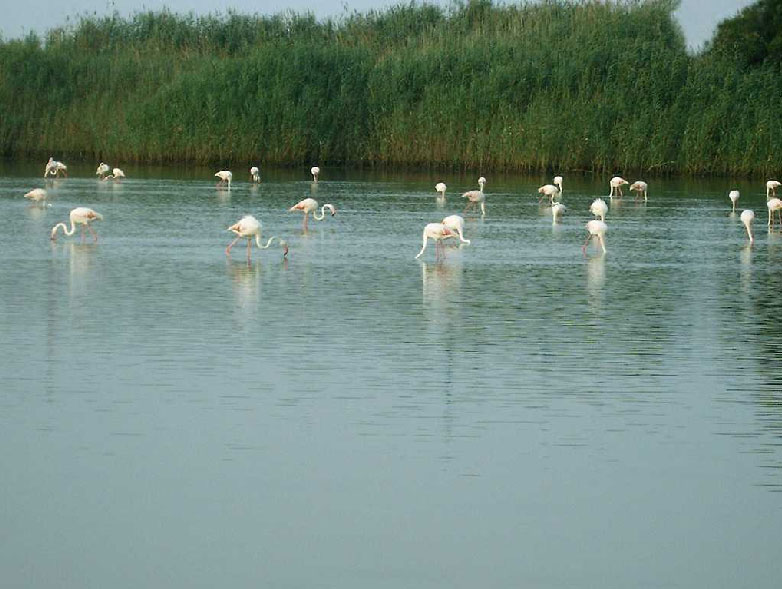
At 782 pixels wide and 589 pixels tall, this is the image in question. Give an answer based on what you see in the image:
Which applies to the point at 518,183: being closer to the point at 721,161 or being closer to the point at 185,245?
the point at 721,161

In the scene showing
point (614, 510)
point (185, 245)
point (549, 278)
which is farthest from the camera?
point (185, 245)

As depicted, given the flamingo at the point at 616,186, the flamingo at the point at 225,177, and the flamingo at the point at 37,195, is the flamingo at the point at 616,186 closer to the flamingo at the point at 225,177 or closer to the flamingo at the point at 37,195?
the flamingo at the point at 225,177

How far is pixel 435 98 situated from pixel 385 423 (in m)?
30.0

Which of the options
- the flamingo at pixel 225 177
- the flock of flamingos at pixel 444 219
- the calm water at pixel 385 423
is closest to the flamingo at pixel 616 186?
the flock of flamingos at pixel 444 219

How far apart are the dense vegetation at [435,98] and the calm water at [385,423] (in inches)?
765

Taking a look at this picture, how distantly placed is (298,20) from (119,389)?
40052mm

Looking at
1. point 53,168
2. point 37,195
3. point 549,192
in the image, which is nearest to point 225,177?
point 53,168

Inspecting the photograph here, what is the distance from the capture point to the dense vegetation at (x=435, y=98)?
121ft

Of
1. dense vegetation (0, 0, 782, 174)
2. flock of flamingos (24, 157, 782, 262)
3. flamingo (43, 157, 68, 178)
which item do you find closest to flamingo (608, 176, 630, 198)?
flock of flamingos (24, 157, 782, 262)

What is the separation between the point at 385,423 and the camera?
8898mm

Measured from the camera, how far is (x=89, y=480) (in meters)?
7.65

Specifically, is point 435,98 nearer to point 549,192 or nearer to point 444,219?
point 549,192

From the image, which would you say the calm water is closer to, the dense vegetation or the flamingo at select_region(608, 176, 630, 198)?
the flamingo at select_region(608, 176, 630, 198)

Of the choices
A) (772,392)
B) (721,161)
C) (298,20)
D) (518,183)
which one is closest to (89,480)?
(772,392)
